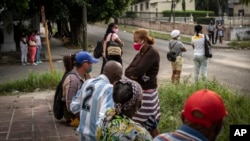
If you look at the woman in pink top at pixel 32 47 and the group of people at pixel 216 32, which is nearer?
the woman in pink top at pixel 32 47

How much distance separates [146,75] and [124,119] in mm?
2464

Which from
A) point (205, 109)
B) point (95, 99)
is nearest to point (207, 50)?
point (95, 99)

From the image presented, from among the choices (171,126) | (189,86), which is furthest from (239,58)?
(171,126)

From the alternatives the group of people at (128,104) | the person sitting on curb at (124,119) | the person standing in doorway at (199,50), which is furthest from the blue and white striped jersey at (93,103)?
the person standing in doorway at (199,50)

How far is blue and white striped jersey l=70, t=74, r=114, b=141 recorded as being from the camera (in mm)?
3656

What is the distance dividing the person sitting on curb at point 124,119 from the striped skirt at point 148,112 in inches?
83.9

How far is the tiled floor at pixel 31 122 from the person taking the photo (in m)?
6.26

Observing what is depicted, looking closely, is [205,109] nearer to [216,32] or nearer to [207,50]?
[207,50]

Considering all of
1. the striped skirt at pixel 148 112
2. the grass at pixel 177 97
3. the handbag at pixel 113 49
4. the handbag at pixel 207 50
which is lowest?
the grass at pixel 177 97

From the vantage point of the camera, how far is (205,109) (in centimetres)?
218

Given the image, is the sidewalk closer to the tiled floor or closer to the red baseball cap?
the tiled floor

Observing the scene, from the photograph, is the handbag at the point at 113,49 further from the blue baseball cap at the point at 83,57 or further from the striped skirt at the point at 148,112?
the striped skirt at the point at 148,112

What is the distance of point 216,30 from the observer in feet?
93.6

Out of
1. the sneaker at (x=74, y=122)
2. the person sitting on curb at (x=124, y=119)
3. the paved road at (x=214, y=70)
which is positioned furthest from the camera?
the paved road at (x=214, y=70)
